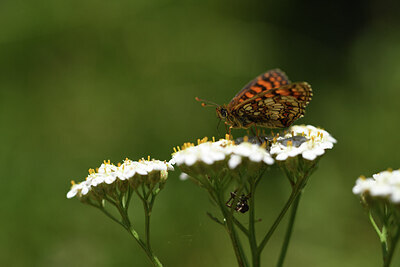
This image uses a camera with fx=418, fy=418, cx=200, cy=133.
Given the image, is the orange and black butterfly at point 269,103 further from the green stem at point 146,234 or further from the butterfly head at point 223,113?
the green stem at point 146,234

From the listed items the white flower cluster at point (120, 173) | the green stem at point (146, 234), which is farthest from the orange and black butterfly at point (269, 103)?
the green stem at point (146, 234)

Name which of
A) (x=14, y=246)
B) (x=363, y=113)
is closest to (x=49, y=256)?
(x=14, y=246)

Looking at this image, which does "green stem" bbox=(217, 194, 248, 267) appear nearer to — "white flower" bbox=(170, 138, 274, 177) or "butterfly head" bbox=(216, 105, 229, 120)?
"white flower" bbox=(170, 138, 274, 177)

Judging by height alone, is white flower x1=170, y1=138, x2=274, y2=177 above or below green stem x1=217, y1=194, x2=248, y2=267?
above

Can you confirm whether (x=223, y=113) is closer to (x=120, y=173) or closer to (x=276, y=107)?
(x=276, y=107)

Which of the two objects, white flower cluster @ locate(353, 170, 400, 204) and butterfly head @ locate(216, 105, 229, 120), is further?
butterfly head @ locate(216, 105, 229, 120)

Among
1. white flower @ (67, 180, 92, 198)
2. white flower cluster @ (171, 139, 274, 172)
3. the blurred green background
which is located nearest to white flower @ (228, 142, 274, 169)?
white flower cluster @ (171, 139, 274, 172)

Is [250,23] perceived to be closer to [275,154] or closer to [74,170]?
[74,170]
